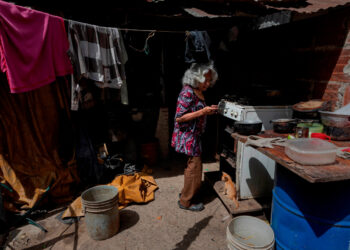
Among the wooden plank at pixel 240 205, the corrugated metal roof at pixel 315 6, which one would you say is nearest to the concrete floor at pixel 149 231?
the wooden plank at pixel 240 205

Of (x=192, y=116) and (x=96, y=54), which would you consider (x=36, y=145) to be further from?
(x=192, y=116)

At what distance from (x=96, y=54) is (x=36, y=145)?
2072 millimetres

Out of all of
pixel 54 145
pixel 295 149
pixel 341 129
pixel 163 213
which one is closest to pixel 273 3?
pixel 341 129

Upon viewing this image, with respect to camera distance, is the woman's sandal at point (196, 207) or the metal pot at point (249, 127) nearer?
the metal pot at point (249, 127)

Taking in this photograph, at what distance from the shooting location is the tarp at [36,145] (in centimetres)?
386

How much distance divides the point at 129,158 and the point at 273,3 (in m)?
4.69

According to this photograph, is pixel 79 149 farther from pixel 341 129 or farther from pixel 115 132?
pixel 341 129

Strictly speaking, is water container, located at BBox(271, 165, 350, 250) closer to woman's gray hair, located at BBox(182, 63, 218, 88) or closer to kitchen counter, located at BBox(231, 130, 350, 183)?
kitchen counter, located at BBox(231, 130, 350, 183)

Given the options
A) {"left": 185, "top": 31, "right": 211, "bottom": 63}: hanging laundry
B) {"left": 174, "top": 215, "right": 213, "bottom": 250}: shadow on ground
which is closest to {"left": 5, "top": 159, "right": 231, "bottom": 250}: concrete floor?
{"left": 174, "top": 215, "right": 213, "bottom": 250}: shadow on ground

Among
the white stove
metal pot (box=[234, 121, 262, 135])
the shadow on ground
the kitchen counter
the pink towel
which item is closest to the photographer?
the kitchen counter

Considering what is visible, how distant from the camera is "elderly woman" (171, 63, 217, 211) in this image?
3.50 m

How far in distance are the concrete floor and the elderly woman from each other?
528mm

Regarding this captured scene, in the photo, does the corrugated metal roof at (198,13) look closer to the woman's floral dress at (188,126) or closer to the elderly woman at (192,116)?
the elderly woman at (192,116)

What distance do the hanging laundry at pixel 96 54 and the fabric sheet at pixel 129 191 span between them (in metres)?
1.71
